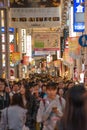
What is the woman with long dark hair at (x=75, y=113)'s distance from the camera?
3.73m

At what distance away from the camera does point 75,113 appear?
3729mm

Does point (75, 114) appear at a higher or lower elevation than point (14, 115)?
higher

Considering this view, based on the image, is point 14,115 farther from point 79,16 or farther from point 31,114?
point 79,16

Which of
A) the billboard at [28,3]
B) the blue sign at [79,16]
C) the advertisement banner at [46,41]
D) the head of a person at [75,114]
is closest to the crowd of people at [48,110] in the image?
the head of a person at [75,114]

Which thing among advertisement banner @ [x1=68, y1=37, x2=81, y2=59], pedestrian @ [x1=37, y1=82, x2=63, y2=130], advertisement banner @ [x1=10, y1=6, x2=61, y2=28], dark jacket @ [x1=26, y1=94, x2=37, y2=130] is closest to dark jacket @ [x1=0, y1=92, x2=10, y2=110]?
dark jacket @ [x1=26, y1=94, x2=37, y2=130]

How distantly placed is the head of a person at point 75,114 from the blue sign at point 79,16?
71.0ft

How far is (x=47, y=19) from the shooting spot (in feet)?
72.9

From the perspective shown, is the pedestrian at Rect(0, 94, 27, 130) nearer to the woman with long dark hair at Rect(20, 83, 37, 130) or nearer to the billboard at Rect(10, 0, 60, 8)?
the woman with long dark hair at Rect(20, 83, 37, 130)

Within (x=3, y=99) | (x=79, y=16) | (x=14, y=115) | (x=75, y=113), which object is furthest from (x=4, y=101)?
(x=79, y=16)

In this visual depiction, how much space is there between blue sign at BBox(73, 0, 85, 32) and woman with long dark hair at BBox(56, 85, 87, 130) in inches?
852

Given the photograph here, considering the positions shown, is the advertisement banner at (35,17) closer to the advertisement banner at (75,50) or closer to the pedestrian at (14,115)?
the advertisement banner at (75,50)

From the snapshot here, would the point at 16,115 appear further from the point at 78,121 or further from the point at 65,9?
the point at 65,9

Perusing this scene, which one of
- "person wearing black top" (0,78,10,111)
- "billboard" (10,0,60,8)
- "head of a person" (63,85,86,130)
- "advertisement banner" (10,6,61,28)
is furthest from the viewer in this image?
"advertisement banner" (10,6,61,28)

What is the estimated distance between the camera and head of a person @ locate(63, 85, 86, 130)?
3725 mm
